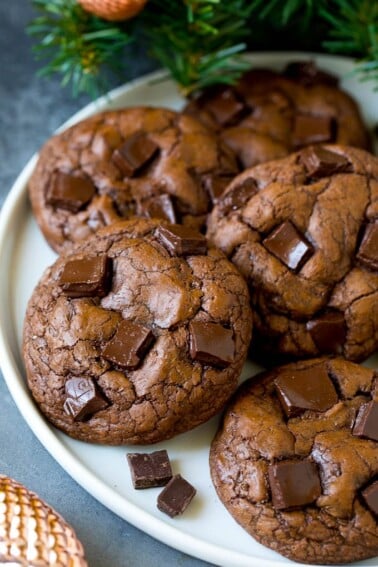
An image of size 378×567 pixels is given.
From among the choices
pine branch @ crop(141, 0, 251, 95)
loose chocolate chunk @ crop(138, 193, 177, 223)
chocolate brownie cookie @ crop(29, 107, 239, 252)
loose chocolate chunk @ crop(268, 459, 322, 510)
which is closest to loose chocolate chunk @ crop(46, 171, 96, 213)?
chocolate brownie cookie @ crop(29, 107, 239, 252)

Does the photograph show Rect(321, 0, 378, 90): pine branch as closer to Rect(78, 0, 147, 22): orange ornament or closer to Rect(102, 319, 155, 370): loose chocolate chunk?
Rect(78, 0, 147, 22): orange ornament

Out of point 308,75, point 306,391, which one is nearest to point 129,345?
point 306,391

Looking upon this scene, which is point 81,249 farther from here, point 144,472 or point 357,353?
point 357,353

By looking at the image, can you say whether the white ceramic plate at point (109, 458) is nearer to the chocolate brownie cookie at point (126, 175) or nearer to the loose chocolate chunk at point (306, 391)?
the chocolate brownie cookie at point (126, 175)

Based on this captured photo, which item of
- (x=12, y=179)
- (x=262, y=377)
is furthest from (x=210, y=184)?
(x=12, y=179)

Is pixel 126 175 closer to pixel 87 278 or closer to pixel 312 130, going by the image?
pixel 87 278

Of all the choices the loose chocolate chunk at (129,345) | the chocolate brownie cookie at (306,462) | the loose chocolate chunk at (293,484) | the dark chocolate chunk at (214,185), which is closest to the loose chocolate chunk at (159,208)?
the dark chocolate chunk at (214,185)
